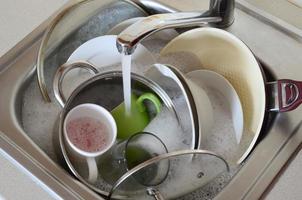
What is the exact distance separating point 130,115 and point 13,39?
0.78 ft

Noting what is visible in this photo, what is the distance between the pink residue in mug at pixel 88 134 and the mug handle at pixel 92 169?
2 centimetres

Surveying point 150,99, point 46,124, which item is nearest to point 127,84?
point 150,99

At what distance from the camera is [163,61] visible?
0.83 metres

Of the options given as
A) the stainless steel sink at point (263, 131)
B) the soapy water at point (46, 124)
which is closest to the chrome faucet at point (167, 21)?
the stainless steel sink at point (263, 131)

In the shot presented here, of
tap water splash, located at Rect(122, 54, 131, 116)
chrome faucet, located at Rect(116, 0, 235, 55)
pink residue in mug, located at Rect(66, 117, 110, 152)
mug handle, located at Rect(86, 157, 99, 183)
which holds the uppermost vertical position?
chrome faucet, located at Rect(116, 0, 235, 55)

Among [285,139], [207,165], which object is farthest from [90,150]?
[285,139]

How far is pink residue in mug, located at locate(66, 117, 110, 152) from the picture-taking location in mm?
683

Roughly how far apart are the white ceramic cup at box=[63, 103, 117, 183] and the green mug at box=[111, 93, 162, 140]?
33 mm

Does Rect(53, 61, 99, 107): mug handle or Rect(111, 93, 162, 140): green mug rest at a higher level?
Rect(53, 61, 99, 107): mug handle

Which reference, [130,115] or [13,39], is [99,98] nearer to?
[130,115]

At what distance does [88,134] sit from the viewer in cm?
71

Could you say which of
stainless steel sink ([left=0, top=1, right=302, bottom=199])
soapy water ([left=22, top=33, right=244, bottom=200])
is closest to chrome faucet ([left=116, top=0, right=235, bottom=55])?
stainless steel sink ([left=0, top=1, right=302, bottom=199])

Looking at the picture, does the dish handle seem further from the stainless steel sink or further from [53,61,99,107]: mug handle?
[53,61,99,107]: mug handle

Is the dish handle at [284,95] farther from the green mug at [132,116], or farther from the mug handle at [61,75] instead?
the mug handle at [61,75]
